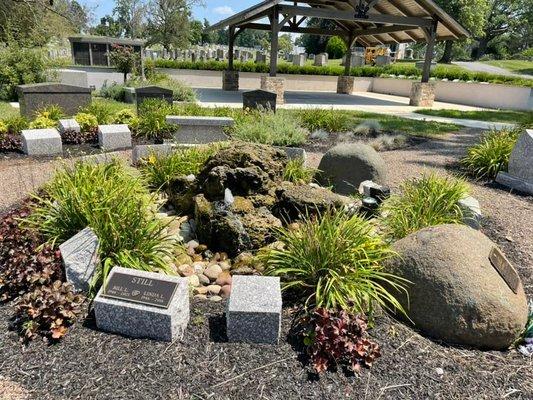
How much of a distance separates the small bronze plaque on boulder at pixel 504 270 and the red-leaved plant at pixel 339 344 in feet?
3.80

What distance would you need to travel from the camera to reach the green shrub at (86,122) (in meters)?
9.06

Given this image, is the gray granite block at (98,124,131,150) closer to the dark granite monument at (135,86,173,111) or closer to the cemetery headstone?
the dark granite monument at (135,86,173,111)

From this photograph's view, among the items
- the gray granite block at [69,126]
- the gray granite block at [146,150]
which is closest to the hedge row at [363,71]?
the gray granite block at [69,126]

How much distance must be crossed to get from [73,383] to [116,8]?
2068 inches

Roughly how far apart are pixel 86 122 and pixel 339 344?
8.02 meters

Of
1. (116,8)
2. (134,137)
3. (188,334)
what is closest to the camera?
(188,334)

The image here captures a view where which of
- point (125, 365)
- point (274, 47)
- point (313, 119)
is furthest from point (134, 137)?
point (274, 47)

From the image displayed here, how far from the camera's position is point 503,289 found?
311 cm

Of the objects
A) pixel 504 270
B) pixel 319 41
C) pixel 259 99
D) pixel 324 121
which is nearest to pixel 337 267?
pixel 504 270

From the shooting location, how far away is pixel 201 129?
8.86 meters

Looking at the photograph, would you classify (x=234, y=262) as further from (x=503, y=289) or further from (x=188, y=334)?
(x=503, y=289)

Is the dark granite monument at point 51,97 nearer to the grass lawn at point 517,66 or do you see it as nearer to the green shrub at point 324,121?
the green shrub at point 324,121

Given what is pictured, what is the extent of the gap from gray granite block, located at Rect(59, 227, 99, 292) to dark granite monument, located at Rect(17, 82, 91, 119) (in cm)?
853

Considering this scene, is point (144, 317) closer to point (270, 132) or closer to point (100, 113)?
point (270, 132)
